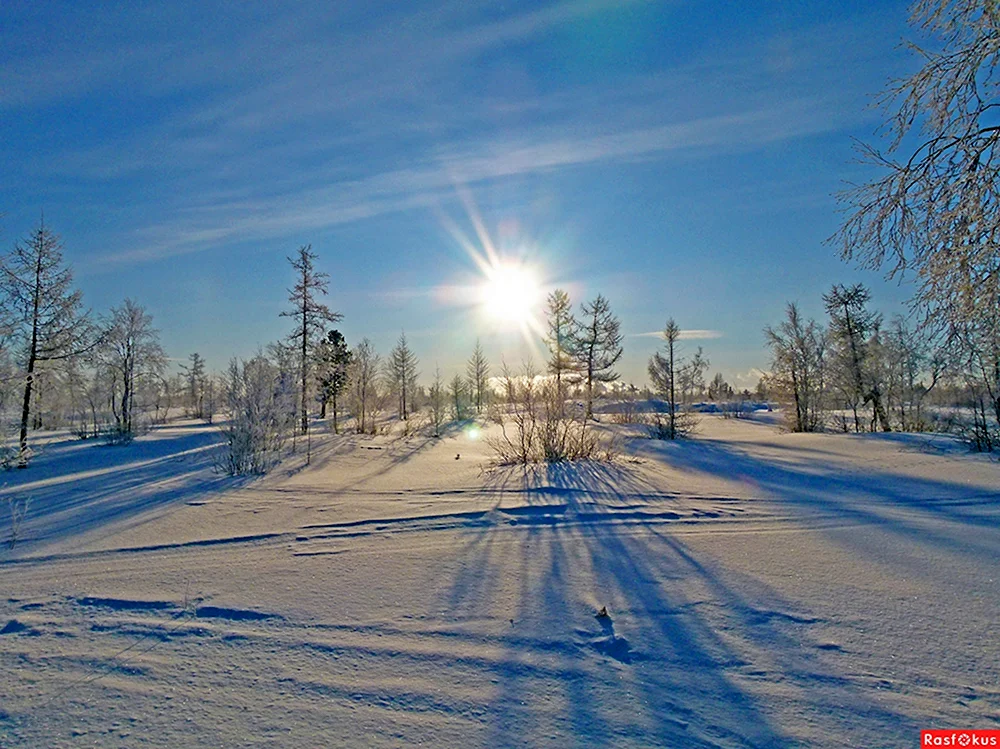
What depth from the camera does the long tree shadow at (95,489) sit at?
18.4ft

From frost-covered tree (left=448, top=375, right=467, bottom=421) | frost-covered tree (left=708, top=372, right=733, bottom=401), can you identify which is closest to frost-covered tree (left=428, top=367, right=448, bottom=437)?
frost-covered tree (left=448, top=375, right=467, bottom=421)

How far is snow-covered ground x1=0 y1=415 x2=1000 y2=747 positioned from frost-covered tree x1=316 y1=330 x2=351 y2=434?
1423 centimetres

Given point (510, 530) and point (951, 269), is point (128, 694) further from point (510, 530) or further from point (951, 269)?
point (951, 269)

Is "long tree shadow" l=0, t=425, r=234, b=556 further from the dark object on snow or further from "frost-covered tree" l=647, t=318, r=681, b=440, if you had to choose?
"frost-covered tree" l=647, t=318, r=681, b=440

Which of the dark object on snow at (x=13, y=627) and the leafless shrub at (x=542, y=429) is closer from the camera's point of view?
the dark object on snow at (x=13, y=627)

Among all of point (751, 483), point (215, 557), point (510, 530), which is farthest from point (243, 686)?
point (751, 483)

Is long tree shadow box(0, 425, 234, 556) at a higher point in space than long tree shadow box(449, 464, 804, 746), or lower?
higher

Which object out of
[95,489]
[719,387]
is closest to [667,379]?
[95,489]

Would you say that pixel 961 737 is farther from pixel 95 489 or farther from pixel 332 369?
pixel 332 369

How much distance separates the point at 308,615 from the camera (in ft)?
10.4

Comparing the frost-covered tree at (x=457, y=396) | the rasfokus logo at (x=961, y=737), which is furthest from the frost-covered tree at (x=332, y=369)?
the rasfokus logo at (x=961, y=737)

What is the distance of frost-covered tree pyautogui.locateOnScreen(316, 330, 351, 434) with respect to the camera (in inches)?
924

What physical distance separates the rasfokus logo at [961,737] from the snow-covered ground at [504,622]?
1.4 inches

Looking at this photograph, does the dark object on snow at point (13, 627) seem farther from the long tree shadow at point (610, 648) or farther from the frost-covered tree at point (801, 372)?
the frost-covered tree at point (801, 372)
